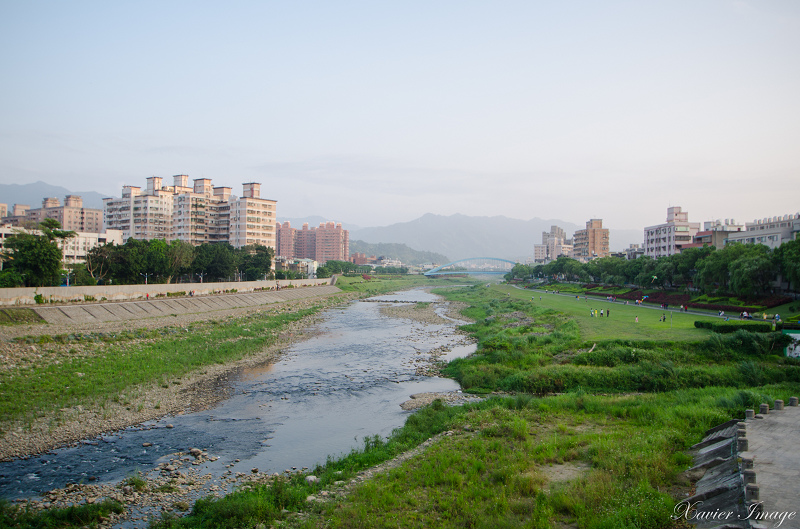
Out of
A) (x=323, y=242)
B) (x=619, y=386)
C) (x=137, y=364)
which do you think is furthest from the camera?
(x=323, y=242)

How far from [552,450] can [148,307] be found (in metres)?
37.7

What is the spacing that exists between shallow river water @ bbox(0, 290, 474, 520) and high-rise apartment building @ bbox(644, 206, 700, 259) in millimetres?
60616

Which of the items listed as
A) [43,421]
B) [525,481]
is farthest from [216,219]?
[525,481]

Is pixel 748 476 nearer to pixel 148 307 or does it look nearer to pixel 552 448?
pixel 552 448

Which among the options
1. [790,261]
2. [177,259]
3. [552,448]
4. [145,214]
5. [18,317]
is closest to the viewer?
[552,448]

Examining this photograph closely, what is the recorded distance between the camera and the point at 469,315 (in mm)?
47375

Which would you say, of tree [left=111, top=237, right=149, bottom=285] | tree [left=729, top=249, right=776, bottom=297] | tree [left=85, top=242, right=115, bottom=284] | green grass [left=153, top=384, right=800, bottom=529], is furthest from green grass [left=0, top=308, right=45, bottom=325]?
tree [left=729, top=249, right=776, bottom=297]

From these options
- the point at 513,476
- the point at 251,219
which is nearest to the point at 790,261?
the point at 513,476

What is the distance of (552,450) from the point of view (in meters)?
10.7

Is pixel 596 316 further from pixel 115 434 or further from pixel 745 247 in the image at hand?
pixel 115 434

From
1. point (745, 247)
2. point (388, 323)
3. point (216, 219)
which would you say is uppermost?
point (216, 219)

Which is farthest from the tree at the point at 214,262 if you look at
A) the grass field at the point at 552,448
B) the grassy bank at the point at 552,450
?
the grassy bank at the point at 552,450

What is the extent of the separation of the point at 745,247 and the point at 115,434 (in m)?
46.2

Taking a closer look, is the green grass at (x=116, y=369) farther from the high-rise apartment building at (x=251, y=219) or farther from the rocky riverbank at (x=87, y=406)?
the high-rise apartment building at (x=251, y=219)
